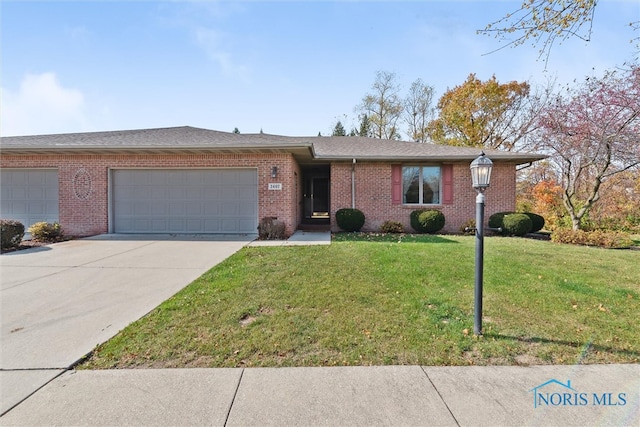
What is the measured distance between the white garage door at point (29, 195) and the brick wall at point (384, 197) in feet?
31.8

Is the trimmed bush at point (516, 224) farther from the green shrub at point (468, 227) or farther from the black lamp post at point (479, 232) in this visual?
the black lamp post at point (479, 232)

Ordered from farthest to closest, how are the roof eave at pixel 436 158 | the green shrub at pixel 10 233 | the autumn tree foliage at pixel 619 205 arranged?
the autumn tree foliage at pixel 619 205, the roof eave at pixel 436 158, the green shrub at pixel 10 233

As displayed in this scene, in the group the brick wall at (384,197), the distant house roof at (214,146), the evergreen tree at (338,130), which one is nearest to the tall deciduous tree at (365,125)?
the evergreen tree at (338,130)

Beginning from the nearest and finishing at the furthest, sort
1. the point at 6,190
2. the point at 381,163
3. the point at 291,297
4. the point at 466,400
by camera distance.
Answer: the point at 466,400 → the point at 291,297 → the point at 6,190 → the point at 381,163

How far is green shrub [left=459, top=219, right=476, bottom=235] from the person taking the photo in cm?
996

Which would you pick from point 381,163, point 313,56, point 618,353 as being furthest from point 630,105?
point 618,353

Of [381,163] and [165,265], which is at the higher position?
[381,163]

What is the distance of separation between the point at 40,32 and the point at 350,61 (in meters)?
7.52

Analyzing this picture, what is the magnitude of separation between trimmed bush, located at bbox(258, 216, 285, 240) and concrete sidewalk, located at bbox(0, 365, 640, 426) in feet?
20.9

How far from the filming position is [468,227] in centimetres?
1006

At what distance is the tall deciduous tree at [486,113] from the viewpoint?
68.3 ft

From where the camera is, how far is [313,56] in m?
8.08

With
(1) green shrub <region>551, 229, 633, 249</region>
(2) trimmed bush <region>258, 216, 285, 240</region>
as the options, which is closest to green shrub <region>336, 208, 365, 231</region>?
(2) trimmed bush <region>258, 216, 285, 240</region>

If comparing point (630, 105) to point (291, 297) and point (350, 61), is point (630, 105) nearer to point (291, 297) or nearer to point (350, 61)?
point (350, 61)
